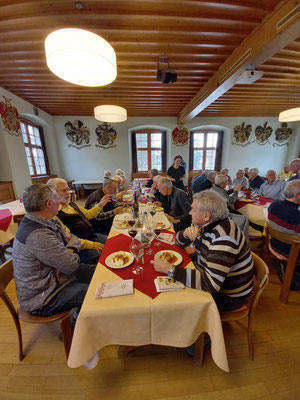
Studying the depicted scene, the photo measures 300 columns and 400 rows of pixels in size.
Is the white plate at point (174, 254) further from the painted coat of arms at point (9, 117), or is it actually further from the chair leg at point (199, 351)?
the painted coat of arms at point (9, 117)

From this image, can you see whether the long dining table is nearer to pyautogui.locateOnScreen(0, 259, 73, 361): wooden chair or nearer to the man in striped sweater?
the man in striped sweater

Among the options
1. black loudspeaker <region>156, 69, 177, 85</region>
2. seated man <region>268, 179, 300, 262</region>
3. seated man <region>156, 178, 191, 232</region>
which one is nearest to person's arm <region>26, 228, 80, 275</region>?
seated man <region>156, 178, 191, 232</region>

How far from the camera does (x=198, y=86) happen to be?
13.7ft

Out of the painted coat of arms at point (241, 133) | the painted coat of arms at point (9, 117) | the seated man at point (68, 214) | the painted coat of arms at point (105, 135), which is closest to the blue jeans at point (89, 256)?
the seated man at point (68, 214)

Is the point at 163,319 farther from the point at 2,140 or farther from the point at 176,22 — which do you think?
the point at 2,140

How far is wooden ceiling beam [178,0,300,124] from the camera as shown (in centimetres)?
188

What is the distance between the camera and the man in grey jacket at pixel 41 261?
3.45 ft

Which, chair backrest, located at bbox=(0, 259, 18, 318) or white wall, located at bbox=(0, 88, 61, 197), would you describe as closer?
chair backrest, located at bbox=(0, 259, 18, 318)

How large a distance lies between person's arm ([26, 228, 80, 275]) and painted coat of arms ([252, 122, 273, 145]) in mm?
9202

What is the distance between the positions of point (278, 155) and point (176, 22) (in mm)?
8290

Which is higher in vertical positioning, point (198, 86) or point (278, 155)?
point (198, 86)

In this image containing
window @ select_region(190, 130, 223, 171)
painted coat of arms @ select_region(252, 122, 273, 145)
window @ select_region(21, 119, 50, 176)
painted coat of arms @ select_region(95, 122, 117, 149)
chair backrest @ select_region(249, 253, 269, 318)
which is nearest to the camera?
chair backrest @ select_region(249, 253, 269, 318)

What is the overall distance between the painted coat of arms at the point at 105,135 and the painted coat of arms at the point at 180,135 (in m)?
2.67

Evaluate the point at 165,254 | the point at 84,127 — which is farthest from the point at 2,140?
the point at 165,254
